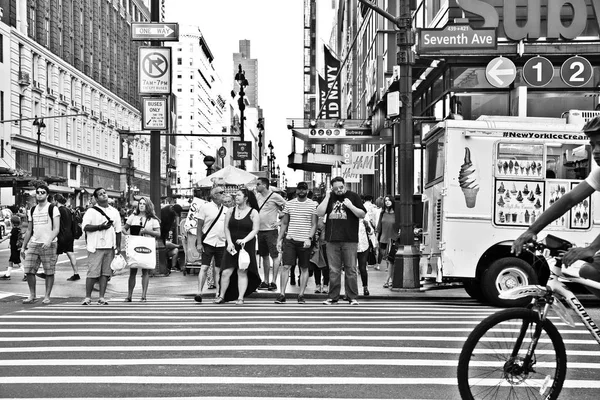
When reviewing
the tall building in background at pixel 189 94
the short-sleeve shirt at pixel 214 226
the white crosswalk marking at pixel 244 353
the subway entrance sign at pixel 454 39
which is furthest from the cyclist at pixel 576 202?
the tall building in background at pixel 189 94

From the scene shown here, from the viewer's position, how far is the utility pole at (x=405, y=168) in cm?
1672

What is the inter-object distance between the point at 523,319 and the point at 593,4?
2147 centimetres

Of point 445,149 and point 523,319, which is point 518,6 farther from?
point 523,319

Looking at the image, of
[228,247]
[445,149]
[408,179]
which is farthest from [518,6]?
[228,247]

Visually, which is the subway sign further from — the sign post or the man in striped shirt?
the man in striped shirt

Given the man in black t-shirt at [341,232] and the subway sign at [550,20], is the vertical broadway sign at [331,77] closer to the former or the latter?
the subway sign at [550,20]

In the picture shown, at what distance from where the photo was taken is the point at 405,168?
672 inches

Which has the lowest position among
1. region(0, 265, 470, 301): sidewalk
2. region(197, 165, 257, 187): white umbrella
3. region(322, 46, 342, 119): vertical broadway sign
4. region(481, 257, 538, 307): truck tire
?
region(0, 265, 470, 301): sidewalk

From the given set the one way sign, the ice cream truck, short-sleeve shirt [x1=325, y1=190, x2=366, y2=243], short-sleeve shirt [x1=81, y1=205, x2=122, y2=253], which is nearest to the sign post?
the one way sign

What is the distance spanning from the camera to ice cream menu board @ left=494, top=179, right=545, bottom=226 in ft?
46.0

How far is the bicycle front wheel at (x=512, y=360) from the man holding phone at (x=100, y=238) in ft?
32.1

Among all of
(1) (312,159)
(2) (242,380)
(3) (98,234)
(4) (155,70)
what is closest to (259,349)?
(2) (242,380)

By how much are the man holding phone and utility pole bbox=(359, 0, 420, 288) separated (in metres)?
5.57

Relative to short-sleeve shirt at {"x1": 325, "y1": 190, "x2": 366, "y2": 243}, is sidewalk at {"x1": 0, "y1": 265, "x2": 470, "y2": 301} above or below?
below
